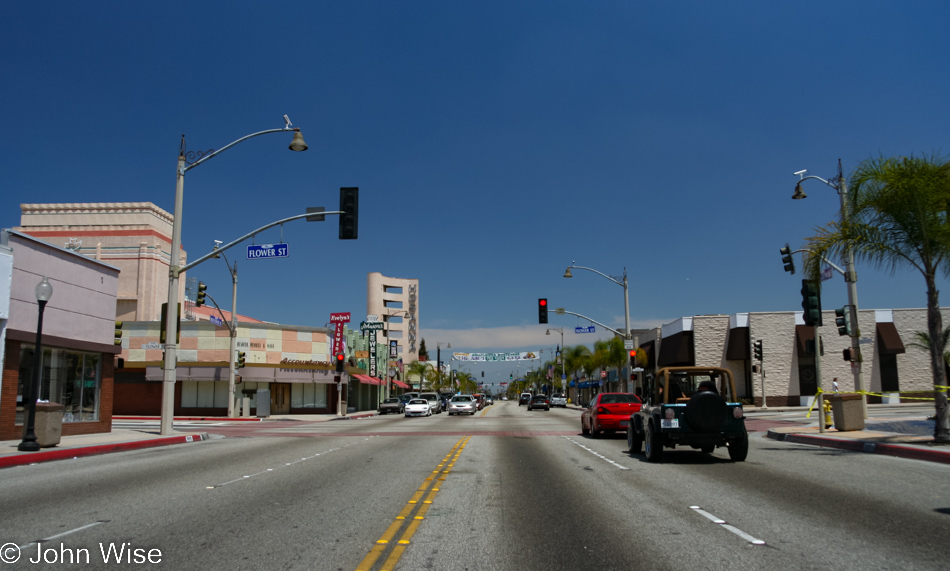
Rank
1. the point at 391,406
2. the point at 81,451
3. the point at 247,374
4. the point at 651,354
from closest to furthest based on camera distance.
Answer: the point at 81,451, the point at 247,374, the point at 391,406, the point at 651,354

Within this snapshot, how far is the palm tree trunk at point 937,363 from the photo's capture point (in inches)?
630

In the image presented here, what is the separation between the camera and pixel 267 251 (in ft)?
79.9

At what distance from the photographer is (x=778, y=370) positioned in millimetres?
48719

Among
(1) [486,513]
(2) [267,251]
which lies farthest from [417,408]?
(1) [486,513]

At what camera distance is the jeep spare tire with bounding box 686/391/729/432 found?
13594 mm

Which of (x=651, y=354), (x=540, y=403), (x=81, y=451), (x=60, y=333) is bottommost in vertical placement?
(x=540, y=403)

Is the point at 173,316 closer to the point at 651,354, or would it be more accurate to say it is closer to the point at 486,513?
the point at 486,513

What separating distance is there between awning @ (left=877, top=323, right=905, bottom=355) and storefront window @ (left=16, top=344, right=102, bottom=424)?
47.9m

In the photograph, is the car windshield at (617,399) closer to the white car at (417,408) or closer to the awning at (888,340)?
the white car at (417,408)

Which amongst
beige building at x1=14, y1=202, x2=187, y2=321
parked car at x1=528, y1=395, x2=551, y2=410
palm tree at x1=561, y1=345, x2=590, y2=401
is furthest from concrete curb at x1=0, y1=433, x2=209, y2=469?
palm tree at x1=561, y1=345, x2=590, y2=401

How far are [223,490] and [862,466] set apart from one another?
11718 mm

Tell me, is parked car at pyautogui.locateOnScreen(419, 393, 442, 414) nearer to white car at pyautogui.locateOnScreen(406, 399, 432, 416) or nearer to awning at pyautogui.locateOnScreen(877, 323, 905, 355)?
white car at pyautogui.locateOnScreen(406, 399, 432, 416)

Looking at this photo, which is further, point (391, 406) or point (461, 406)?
point (391, 406)

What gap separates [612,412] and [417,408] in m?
30.1
